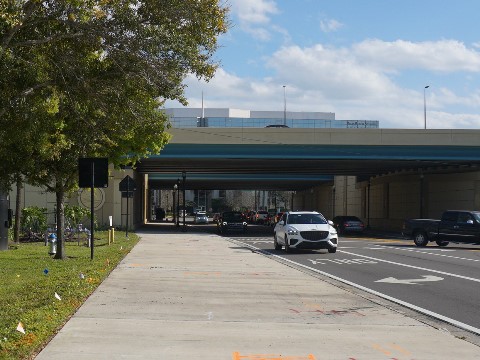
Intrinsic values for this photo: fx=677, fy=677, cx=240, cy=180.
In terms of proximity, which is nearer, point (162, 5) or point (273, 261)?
point (162, 5)

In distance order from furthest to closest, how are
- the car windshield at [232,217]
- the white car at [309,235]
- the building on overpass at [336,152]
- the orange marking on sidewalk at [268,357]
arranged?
the car windshield at [232,217] → the building on overpass at [336,152] → the white car at [309,235] → the orange marking on sidewalk at [268,357]

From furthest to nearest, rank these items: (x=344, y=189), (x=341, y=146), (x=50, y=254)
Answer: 1. (x=344, y=189)
2. (x=341, y=146)
3. (x=50, y=254)

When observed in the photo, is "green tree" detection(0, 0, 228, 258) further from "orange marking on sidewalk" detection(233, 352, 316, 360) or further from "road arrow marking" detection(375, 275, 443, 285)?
"road arrow marking" detection(375, 275, 443, 285)

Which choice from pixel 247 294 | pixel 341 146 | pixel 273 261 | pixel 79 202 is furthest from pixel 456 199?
pixel 247 294

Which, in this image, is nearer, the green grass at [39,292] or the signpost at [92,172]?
the green grass at [39,292]

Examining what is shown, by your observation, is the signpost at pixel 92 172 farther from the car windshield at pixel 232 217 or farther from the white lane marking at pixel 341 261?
the car windshield at pixel 232 217

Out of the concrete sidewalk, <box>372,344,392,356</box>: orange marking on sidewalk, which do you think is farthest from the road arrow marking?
<box>372,344,392,356</box>: orange marking on sidewalk

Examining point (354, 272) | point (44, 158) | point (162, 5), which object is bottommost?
point (354, 272)

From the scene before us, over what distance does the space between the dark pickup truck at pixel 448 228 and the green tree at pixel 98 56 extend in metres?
20.3

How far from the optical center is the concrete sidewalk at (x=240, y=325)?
796 cm

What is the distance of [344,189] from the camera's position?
7569 centimetres

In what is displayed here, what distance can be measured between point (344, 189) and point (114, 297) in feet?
213

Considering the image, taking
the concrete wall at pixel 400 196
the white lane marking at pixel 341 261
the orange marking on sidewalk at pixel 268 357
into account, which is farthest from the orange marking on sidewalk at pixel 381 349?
the concrete wall at pixel 400 196

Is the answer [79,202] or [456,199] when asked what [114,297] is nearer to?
[79,202]
